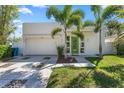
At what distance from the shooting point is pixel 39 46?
28.5 metres

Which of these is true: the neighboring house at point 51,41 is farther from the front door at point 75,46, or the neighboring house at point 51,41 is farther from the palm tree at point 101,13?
the palm tree at point 101,13

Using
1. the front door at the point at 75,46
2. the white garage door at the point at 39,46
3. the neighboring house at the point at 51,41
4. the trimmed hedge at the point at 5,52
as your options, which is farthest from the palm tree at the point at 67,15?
the white garage door at the point at 39,46

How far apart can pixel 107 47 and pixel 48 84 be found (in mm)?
18956

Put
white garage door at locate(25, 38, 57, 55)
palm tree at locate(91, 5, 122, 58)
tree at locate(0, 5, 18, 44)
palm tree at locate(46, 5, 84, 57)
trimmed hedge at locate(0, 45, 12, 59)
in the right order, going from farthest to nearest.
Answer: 1. white garage door at locate(25, 38, 57, 55)
2. tree at locate(0, 5, 18, 44)
3. trimmed hedge at locate(0, 45, 12, 59)
4. palm tree at locate(91, 5, 122, 58)
5. palm tree at locate(46, 5, 84, 57)

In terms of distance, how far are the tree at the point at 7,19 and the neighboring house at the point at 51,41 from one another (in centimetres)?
238

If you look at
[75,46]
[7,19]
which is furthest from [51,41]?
[7,19]

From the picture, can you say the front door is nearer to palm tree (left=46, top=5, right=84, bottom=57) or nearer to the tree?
palm tree (left=46, top=5, right=84, bottom=57)

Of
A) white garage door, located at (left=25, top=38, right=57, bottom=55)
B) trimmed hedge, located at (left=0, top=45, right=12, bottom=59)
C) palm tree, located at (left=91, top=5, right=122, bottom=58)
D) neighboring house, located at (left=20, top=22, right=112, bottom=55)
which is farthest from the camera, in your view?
white garage door, located at (left=25, top=38, right=57, bottom=55)

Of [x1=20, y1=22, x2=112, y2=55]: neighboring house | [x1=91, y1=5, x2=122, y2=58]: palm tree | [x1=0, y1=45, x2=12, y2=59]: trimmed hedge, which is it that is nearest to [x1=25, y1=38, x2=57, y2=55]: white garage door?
[x1=20, y1=22, x2=112, y2=55]: neighboring house

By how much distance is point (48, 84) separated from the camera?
1002 centimetres

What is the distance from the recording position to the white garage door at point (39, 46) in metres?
28.2

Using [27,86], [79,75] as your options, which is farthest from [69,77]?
[27,86]

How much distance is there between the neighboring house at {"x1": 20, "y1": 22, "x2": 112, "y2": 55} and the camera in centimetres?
A: 2705

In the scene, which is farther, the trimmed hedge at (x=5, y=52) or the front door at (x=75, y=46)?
the front door at (x=75, y=46)
